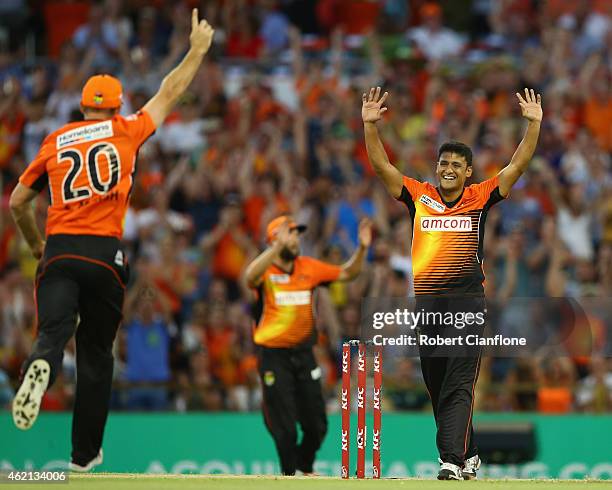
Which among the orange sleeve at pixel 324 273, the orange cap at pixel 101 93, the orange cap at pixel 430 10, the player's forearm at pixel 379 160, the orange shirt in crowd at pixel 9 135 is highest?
the orange cap at pixel 430 10

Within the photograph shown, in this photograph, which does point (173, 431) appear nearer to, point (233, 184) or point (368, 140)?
point (233, 184)

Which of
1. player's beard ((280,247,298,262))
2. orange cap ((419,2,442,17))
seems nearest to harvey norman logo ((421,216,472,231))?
player's beard ((280,247,298,262))

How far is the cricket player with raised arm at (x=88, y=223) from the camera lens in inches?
371

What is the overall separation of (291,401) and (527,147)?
4.89 metres

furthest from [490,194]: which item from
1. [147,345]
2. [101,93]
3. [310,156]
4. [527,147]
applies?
[310,156]

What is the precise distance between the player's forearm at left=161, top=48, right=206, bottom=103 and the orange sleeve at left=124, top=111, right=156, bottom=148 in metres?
0.21

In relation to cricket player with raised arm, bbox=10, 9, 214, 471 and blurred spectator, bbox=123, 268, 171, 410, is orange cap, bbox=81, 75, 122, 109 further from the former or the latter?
blurred spectator, bbox=123, 268, 171, 410

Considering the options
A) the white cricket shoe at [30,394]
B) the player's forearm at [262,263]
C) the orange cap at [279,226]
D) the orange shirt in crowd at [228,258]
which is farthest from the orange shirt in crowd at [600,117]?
the white cricket shoe at [30,394]

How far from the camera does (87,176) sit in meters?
9.52

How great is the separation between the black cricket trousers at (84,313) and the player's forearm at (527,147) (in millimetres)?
2869

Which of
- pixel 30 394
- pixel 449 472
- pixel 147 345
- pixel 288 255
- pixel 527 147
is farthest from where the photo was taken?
pixel 147 345

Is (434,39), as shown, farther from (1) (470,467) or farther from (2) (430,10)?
(1) (470,467)

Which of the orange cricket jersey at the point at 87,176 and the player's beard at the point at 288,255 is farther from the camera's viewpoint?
the player's beard at the point at 288,255
